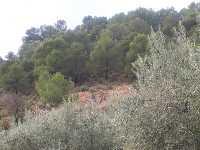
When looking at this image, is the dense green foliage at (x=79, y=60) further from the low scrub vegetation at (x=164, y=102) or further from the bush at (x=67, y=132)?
the low scrub vegetation at (x=164, y=102)

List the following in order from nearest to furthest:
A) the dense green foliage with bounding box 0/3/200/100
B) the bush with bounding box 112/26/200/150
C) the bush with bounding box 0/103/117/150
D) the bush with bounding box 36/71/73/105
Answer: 1. the bush with bounding box 112/26/200/150
2. the bush with bounding box 0/103/117/150
3. the bush with bounding box 36/71/73/105
4. the dense green foliage with bounding box 0/3/200/100

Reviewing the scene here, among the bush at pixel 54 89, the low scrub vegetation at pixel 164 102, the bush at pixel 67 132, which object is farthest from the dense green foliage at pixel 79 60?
the low scrub vegetation at pixel 164 102

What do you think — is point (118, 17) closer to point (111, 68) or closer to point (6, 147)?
point (111, 68)

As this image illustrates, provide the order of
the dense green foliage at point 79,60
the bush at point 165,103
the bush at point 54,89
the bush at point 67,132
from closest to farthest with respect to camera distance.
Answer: the bush at point 165,103 → the bush at point 67,132 → the bush at point 54,89 → the dense green foliage at point 79,60

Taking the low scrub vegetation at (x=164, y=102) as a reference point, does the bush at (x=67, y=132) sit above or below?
below

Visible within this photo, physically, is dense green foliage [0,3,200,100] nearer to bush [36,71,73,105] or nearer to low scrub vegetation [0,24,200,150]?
bush [36,71,73,105]

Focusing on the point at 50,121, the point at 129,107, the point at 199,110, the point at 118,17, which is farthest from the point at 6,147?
the point at 118,17

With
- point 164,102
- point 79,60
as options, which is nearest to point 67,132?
point 164,102

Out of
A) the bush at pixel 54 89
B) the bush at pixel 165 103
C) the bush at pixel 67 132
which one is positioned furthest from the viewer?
the bush at pixel 54 89

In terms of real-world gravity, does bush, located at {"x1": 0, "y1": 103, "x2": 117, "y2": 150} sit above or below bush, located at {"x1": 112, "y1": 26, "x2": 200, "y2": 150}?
below

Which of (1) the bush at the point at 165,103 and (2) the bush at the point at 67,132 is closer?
(1) the bush at the point at 165,103

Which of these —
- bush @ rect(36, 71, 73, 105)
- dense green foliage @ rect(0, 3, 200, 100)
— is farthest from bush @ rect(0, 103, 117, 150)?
dense green foliage @ rect(0, 3, 200, 100)

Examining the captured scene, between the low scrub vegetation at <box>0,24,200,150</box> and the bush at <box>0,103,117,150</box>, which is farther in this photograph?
the bush at <box>0,103,117,150</box>

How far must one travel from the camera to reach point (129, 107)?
35.0 ft
